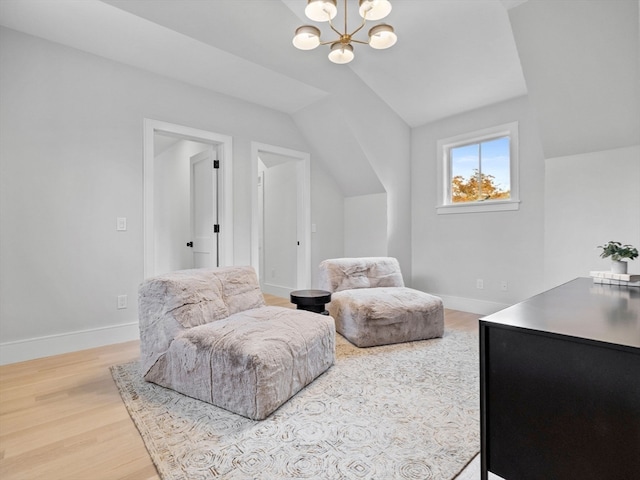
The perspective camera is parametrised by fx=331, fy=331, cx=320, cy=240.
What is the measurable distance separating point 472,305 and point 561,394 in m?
3.51

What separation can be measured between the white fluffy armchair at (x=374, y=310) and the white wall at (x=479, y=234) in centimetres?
133

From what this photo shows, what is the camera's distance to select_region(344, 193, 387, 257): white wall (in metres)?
4.57

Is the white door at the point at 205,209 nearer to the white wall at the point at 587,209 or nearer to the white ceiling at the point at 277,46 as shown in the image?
the white ceiling at the point at 277,46

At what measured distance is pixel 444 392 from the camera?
2006 millimetres

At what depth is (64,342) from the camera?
278cm

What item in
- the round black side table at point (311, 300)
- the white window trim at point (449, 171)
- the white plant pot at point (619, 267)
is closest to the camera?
the white plant pot at point (619, 267)

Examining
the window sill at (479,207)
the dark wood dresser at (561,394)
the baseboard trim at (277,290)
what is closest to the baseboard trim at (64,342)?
the baseboard trim at (277,290)

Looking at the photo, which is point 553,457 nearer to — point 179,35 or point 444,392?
point 444,392

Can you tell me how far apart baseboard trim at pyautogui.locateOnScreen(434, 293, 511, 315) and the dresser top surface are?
2565 mm

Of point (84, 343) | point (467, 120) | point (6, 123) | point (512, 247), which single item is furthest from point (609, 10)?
point (84, 343)

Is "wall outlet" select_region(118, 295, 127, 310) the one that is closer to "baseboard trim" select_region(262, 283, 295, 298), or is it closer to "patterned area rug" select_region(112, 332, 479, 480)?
"patterned area rug" select_region(112, 332, 479, 480)

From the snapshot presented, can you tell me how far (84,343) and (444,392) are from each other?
9.64 ft

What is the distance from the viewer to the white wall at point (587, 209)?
2.87 meters

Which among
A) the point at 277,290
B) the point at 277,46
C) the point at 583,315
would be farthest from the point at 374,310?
the point at 277,290
